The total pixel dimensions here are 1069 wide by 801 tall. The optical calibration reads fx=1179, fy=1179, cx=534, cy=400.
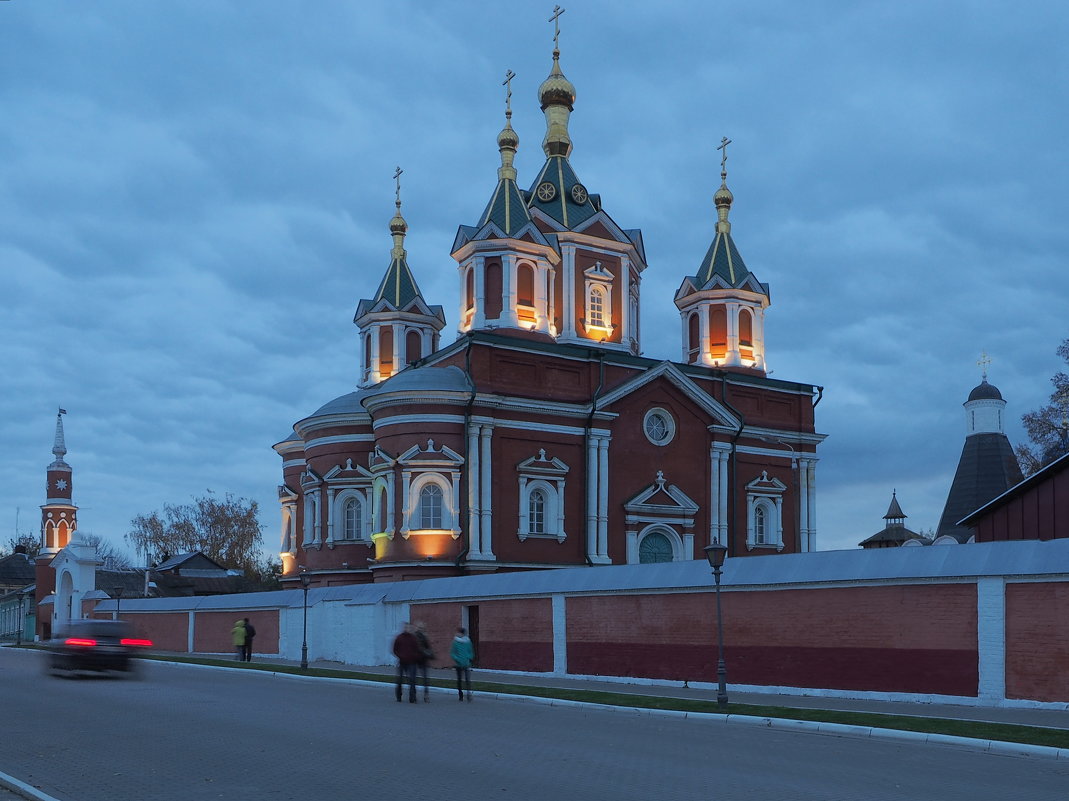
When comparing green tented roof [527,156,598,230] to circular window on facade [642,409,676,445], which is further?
green tented roof [527,156,598,230]

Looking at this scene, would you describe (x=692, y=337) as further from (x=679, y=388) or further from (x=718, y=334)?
(x=679, y=388)

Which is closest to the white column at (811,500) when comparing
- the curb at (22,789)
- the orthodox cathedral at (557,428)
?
the orthodox cathedral at (557,428)

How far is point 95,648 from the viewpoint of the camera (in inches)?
934

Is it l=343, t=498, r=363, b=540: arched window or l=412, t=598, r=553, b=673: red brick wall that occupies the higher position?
l=343, t=498, r=363, b=540: arched window

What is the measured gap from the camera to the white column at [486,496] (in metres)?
35.2

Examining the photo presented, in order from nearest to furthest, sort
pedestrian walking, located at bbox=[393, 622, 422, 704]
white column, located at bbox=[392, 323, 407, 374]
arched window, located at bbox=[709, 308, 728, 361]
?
pedestrian walking, located at bbox=[393, 622, 422, 704], arched window, located at bbox=[709, 308, 728, 361], white column, located at bbox=[392, 323, 407, 374]

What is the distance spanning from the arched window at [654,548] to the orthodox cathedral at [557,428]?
69 mm

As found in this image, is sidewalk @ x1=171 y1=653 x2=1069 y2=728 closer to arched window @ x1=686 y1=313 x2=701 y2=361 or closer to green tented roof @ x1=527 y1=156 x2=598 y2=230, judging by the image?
green tented roof @ x1=527 y1=156 x2=598 y2=230

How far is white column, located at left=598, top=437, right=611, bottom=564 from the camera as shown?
37.2m

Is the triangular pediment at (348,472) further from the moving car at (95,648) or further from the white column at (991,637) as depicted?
the white column at (991,637)

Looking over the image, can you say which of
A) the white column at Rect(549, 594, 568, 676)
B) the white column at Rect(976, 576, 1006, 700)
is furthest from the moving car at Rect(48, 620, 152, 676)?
the white column at Rect(976, 576, 1006, 700)

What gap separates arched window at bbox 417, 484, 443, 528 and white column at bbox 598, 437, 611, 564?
5.28 meters

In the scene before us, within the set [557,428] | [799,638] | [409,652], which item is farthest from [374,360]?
[799,638]

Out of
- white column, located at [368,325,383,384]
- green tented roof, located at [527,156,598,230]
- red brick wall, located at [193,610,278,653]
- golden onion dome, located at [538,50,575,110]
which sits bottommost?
red brick wall, located at [193,610,278,653]
